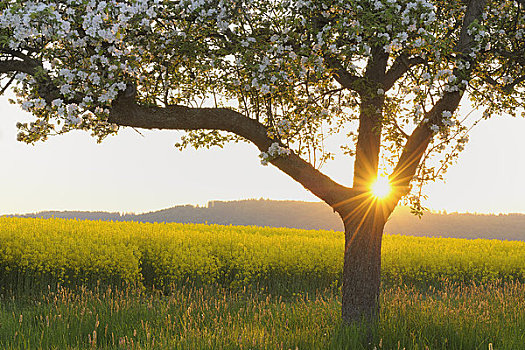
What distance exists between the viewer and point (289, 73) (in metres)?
7.61

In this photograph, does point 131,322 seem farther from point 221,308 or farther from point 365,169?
point 365,169

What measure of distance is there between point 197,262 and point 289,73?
784cm

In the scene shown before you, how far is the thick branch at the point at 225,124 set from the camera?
25.0ft

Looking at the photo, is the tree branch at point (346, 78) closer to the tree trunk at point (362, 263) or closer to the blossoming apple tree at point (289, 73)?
the blossoming apple tree at point (289, 73)

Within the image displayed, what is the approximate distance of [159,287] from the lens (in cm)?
1386

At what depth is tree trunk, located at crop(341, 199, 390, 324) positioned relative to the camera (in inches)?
340

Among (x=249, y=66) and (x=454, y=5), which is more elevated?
(x=454, y=5)

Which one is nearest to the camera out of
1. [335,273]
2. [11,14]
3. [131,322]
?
[11,14]

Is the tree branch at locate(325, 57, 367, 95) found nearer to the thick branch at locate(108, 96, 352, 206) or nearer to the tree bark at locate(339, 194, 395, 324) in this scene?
the thick branch at locate(108, 96, 352, 206)

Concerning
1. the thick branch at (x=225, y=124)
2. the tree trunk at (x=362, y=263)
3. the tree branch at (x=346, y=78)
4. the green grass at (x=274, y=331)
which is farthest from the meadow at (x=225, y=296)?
the tree branch at (x=346, y=78)

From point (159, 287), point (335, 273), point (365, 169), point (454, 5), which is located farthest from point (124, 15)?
point (335, 273)

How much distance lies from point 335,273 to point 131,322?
8723 mm

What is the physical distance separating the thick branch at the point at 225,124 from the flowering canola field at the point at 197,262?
A: 6243 millimetres

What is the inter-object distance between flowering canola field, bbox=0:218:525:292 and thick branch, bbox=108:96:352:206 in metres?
6.24
